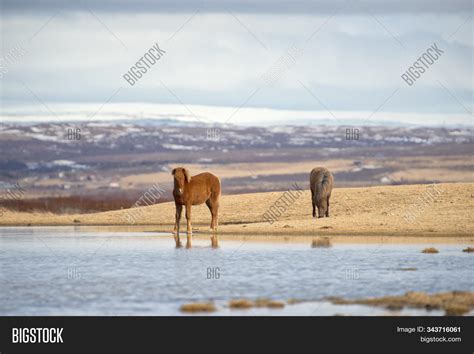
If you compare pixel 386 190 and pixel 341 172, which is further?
pixel 341 172

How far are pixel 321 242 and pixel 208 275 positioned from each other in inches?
348

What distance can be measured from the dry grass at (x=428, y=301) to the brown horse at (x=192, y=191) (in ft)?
45.8

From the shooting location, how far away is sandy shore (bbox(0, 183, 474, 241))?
3584 centimetres

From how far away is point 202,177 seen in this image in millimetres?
35594

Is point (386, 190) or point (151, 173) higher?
point (151, 173)

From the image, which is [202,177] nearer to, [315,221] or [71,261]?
[315,221]

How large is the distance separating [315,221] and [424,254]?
429 inches

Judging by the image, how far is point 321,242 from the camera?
3244cm

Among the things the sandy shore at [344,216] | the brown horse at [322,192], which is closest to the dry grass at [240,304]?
the sandy shore at [344,216]

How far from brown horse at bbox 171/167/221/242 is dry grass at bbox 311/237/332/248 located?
3.97m

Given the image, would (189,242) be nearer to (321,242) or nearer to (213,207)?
(321,242)
